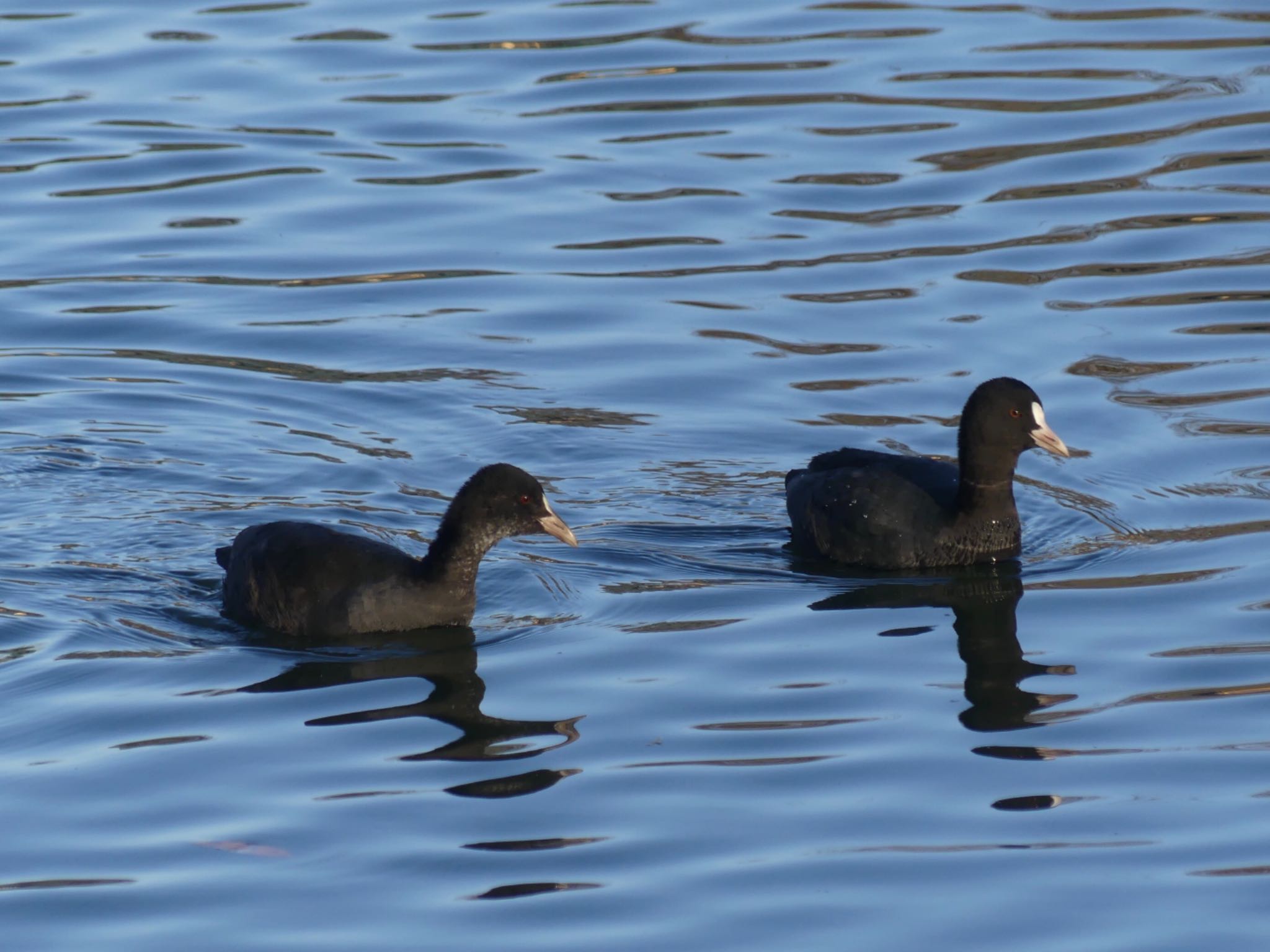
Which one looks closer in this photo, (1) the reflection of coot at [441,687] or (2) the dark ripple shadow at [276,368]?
Result: (1) the reflection of coot at [441,687]

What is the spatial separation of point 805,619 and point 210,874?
3546mm

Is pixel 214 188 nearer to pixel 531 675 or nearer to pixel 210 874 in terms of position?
pixel 531 675

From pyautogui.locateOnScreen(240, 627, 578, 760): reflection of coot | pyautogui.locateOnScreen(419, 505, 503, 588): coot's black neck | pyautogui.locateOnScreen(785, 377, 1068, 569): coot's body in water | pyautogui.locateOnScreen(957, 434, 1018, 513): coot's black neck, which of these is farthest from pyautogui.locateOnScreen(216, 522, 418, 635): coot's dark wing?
pyautogui.locateOnScreen(957, 434, 1018, 513): coot's black neck

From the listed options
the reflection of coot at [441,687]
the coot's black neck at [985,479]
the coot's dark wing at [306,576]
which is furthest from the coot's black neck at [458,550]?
the coot's black neck at [985,479]

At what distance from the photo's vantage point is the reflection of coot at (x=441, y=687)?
856 centimetres

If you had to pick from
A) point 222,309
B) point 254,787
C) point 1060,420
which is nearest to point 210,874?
point 254,787

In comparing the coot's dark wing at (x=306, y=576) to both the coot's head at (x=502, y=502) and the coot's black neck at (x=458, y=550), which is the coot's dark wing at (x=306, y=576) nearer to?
the coot's black neck at (x=458, y=550)

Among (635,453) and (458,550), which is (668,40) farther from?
(458,550)

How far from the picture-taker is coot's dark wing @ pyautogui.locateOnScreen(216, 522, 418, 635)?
9.92m

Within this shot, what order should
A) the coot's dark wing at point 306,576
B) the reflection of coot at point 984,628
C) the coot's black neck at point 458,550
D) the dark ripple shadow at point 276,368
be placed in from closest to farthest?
1. the reflection of coot at point 984,628
2. the coot's dark wing at point 306,576
3. the coot's black neck at point 458,550
4. the dark ripple shadow at point 276,368

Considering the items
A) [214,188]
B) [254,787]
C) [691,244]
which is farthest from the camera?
[214,188]

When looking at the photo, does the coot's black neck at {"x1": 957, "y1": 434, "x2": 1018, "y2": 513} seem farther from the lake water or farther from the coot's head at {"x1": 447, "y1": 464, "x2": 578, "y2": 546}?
the coot's head at {"x1": 447, "y1": 464, "x2": 578, "y2": 546}

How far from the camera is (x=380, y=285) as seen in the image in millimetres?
15773

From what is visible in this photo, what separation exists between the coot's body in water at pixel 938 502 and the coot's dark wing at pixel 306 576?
86.5 inches
